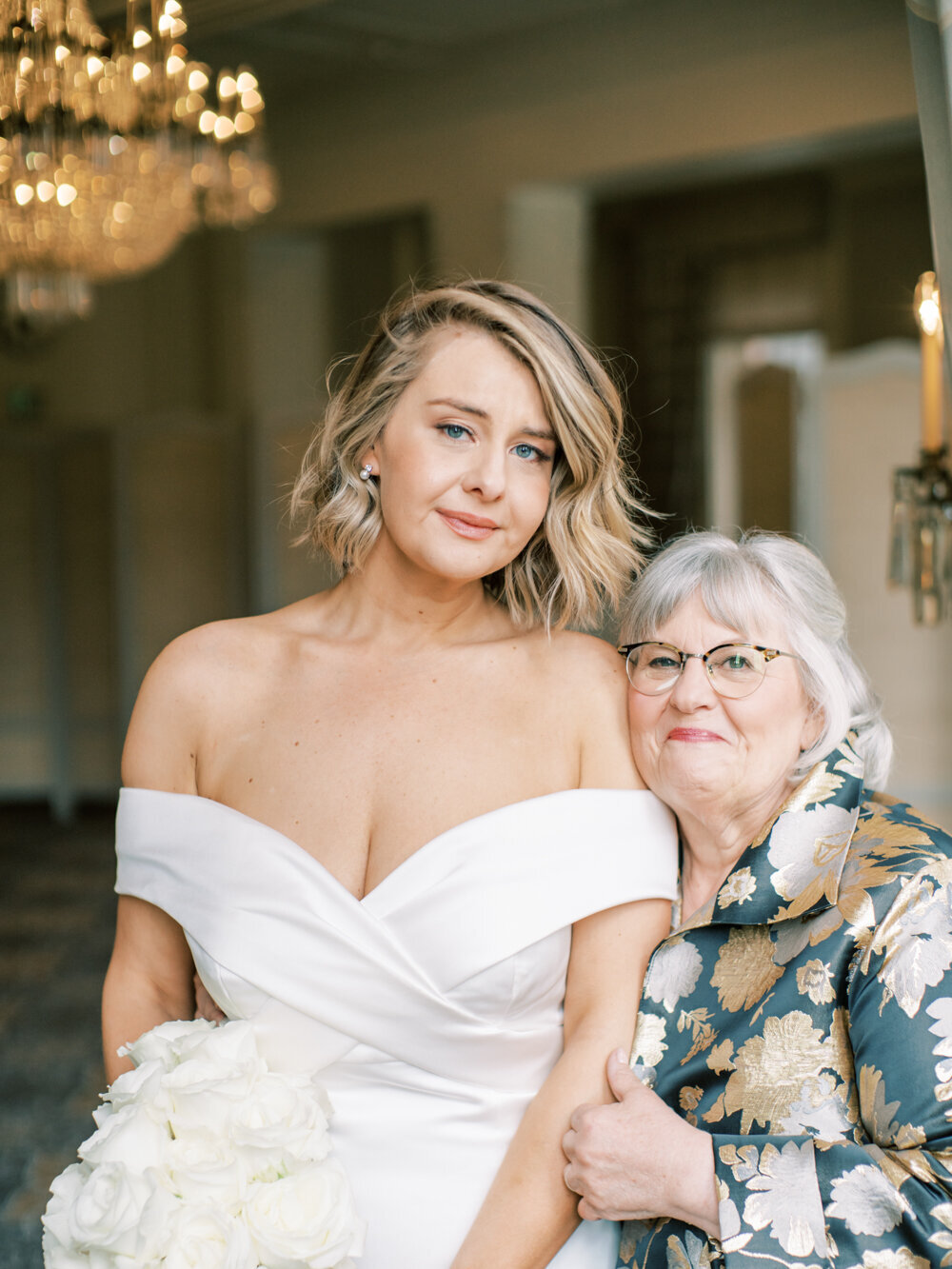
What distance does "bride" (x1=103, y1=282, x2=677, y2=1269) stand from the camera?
1370mm

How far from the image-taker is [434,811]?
143cm

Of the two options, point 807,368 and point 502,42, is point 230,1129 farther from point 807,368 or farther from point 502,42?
point 502,42

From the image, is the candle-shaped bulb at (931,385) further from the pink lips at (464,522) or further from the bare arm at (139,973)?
the bare arm at (139,973)

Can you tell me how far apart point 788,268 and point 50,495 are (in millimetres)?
4300

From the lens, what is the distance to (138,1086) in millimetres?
1212

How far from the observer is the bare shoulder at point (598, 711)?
1446 mm

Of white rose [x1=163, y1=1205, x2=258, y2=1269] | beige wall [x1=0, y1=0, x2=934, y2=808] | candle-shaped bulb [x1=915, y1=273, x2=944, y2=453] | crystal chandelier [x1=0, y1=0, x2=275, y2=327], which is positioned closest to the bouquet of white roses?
white rose [x1=163, y1=1205, x2=258, y2=1269]

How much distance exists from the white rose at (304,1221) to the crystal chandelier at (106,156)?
2.49m

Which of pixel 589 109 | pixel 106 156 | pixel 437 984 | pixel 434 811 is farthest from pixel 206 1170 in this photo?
pixel 589 109

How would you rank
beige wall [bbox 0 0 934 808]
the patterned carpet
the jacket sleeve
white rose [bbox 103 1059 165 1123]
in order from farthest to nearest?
beige wall [bbox 0 0 934 808]
the patterned carpet
white rose [bbox 103 1059 165 1123]
the jacket sleeve

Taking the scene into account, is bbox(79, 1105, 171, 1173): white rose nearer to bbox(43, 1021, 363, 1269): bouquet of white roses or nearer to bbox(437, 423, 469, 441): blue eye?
bbox(43, 1021, 363, 1269): bouquet of white roses

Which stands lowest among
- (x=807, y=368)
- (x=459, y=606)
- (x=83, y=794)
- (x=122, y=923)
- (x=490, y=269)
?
(x=83, y=794)

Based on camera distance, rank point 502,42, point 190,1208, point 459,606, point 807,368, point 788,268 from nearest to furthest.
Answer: point 190,1208
point 459,606
point 807,368
point 502,42
point 788,268

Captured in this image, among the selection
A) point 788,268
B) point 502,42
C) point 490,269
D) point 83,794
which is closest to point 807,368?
point 490,269
